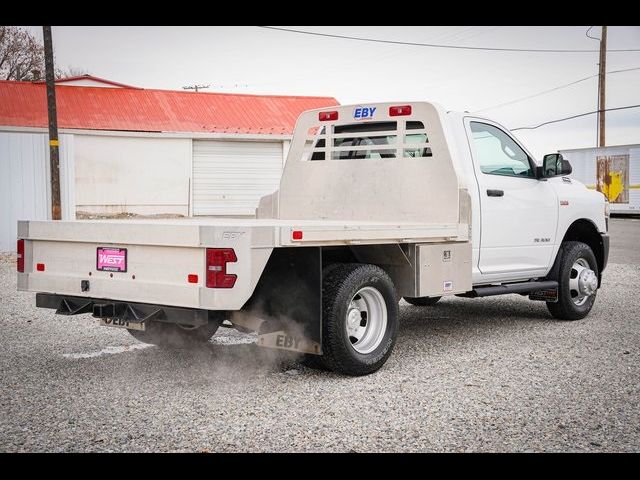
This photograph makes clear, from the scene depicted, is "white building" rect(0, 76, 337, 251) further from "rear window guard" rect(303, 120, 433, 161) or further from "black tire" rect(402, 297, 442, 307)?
"rear window guard" rect(303, 120, 433, 161)

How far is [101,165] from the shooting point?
26.5 meters

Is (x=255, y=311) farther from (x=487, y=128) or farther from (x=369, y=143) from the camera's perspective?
(x=487, y=128)

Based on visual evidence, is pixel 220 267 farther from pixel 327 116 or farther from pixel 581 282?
pixel 581 282

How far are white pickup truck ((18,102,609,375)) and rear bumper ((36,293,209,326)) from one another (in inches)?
0.5

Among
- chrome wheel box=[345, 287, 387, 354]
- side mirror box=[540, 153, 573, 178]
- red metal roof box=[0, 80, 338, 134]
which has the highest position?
red metal roof box=[0, 80, 338, 134]

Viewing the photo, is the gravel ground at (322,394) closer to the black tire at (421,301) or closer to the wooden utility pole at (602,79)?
the black tire at (421,301)

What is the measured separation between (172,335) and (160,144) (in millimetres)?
21630

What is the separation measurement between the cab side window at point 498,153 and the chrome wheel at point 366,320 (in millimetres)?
2140

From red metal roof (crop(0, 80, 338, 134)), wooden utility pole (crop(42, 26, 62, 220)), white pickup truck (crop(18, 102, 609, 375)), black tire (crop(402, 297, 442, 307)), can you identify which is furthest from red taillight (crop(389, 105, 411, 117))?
red metal roof (crop(0, 80, 338, 134))

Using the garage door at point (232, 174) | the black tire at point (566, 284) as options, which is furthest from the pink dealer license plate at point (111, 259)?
the garage door at point (232, 174)

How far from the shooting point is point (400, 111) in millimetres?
7289

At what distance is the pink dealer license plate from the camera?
5.39 m

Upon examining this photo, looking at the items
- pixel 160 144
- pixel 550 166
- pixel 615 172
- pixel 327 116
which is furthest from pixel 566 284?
pixel 615 172

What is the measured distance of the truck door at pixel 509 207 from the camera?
290 inches
